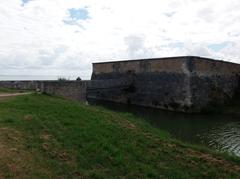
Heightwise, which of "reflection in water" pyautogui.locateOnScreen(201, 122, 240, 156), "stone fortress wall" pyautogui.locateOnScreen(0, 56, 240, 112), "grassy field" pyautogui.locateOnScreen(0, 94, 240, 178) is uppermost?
"stone fortress wall" pyautogui.locateOnScreen(0, 56, 240, 112)

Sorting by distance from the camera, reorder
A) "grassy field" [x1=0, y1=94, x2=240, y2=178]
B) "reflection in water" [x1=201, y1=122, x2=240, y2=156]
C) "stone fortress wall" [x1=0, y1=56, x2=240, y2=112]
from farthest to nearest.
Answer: "stone fortress wall" [x1=0, y1=56, x2=240, y2=112] → "reflection in water" [x1=201, y1=122, x2=240, y2=156] → "grassy field" [x1=0, y1=94, x2=240, y2=178]

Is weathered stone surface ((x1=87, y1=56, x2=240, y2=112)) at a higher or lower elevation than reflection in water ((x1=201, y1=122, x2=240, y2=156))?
higher

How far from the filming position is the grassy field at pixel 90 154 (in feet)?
17.8

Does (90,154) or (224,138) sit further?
(224,138)

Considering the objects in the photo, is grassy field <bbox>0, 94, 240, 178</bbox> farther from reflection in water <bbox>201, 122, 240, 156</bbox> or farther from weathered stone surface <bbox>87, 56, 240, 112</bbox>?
weathered stone surface <bbox>87, 56, 240, 112</bbox>

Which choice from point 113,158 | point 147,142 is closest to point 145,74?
point 147,142

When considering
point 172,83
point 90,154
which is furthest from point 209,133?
point 172,83

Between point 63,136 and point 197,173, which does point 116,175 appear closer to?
point 197,173

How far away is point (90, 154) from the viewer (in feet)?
20.8

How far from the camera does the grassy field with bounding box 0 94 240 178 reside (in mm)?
5434

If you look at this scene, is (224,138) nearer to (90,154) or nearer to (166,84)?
(90,154)

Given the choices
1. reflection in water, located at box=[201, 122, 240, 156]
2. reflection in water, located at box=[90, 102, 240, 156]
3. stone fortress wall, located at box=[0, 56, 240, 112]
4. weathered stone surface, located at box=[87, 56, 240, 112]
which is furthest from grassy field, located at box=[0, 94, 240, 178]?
weathered stone surface, located at box=[87, 56, 240, 112]

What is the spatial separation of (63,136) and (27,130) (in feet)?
3.41

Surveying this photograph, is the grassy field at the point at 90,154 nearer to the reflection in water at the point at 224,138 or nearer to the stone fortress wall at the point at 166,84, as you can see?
the reflection in water at the point at 224,138
